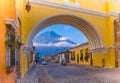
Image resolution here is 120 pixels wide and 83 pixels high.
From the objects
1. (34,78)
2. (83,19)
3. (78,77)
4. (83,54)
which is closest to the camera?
(34,78)

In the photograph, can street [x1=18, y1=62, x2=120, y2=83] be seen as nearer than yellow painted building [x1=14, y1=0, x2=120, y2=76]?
Yes

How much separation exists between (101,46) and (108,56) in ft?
4.03

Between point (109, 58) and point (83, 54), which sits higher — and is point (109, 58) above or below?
below

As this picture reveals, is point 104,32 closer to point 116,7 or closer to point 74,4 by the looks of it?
point 116,7

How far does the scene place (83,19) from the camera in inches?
940

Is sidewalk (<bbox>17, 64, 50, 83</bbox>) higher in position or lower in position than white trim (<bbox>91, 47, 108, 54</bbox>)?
lower

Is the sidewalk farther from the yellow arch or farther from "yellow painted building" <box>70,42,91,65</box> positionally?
"yellow painted building" <box>70,42,91,65</box>

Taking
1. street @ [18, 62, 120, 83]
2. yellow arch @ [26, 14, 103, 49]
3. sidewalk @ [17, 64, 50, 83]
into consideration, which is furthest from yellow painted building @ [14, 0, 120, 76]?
street @ [18, 62, 120, 83]

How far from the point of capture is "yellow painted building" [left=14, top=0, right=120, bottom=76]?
20906mm

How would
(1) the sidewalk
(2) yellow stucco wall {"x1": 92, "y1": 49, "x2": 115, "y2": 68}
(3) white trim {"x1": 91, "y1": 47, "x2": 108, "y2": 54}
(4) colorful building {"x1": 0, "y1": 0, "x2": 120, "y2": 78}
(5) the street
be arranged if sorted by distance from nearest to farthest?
(5) the street → (1) the sidewalk → (4) colorful building {"x1": 0, "y1": 0, "x2": 120, "y2": 78} → (2) yellow stucco wall {"x1": 92, "y1": 49, "x2": 115, "y2": 68} → (3) white trim {"x1": 91, "y1": 47, "x2": 108, "y2": 54}

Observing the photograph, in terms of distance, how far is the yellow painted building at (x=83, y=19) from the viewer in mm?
20906

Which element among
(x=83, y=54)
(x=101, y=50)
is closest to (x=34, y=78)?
(x=101, y=50)

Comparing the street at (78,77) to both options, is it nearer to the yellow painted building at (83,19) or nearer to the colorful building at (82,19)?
the colorful building at (82,19)

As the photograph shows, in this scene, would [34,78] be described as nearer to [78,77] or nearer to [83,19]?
[78,77]
